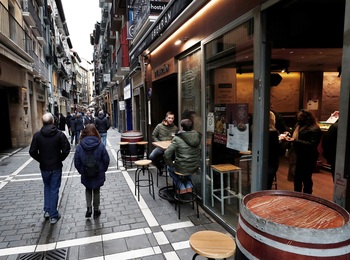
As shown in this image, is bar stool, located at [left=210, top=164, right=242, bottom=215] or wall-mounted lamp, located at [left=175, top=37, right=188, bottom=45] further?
wall-mounted lamp, located at [left=175, top=37, right=188, bottom=45]

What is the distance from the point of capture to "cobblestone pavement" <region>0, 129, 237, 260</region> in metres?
3.73

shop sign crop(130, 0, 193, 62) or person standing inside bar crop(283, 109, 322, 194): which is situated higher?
shop sign crop(130, 0, 193, 62)

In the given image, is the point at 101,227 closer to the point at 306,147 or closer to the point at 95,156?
the point at 95,156

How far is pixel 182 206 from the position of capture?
5.35m

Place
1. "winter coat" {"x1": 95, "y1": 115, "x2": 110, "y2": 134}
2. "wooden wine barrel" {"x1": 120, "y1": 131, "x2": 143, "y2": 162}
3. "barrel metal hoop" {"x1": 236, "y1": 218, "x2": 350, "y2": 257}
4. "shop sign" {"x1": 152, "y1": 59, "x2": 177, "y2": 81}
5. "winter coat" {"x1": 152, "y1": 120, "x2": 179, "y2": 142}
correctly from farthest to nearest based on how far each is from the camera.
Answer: "winter coat" {"x1": 95, "y1": 115, "x2": 110, "y2": 134} → "wooden wine barrel" {"x1": 120, "y1": 131, "x2": 143, "y2": 162} → "winter coat" {"x1": 152, "y1": 120, "x2": 179, "y2": 142} → "shop sign" {"x1": 152, "y1": 59, "x2": 177, "y2": 81} → "barrel metal hoop" {"x1": 236, "y1": 218, "x2": 350, "y2": 257}

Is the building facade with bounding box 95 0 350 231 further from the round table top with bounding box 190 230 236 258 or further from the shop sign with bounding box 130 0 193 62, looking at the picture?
the round table top with bounding box 190 230 236 258

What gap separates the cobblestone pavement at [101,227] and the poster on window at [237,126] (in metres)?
1.45

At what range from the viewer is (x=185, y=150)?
4898 millimetres

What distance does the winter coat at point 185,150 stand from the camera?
488 centimetres

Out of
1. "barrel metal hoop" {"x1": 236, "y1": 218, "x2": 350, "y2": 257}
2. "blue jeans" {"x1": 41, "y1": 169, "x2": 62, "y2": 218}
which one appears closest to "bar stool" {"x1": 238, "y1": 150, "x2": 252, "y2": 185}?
"barrel metal hoop" {"x1": 236, "y1": 218, "x2": 350, "y2": 257}

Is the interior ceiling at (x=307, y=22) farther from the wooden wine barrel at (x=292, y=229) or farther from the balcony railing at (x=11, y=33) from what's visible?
the balcony railing at (x=11, y=33)

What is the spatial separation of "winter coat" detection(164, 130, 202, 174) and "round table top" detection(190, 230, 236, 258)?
92.9 inches

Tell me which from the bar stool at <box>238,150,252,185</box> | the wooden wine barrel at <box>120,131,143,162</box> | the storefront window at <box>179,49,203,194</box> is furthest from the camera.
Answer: the wooden wine barrel at <box>120,131,143,162</box>

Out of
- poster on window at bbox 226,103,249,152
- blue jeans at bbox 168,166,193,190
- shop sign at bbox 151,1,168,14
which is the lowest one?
blue jeans at bbox 168,166,193,190
